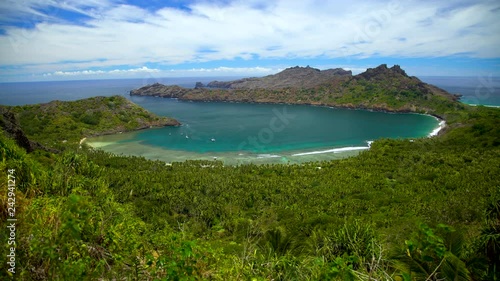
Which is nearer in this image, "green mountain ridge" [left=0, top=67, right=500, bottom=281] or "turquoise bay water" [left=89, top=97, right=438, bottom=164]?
"green mountain ridge" [left=0, top=67, right=500, bottom=281]

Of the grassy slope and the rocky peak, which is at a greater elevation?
the rocky peak

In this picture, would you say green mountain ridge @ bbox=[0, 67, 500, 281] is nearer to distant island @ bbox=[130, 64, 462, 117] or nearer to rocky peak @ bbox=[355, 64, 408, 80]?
distant island @ bbox=[130, 64, 462, 117]

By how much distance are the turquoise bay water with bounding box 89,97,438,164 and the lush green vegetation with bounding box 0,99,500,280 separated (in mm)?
13075

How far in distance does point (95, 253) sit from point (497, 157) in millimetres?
52755

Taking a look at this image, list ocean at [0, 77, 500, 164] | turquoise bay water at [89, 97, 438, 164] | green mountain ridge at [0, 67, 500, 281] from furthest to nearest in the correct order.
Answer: turquoise bay water at [89, 97, 438, 164]
ocean at [0, 77, 500, 164]
green mountain ridge at [0, 67, 500, 281]

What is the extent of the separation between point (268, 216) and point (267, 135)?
2052 inches

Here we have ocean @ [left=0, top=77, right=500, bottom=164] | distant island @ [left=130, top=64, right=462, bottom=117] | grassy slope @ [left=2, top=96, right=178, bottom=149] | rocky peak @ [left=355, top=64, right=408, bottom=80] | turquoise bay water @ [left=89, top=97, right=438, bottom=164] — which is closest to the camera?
ocean @ [left=0, top=77, right=500, bottom=164]

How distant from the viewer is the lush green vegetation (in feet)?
17.4

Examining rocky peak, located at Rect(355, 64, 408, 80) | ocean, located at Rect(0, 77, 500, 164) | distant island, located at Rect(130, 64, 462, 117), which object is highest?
rocky peak, located at Rect(355, 64, 408, 80)

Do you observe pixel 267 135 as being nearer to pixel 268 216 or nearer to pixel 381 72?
pixel 268 216

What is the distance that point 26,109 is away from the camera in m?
82.8

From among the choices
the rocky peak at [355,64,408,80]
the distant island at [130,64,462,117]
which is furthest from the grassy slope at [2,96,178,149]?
the rocky peak at [355,64,408,80]

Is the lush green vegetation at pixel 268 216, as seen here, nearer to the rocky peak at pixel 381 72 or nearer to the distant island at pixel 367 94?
the distant island at pixel 367 94

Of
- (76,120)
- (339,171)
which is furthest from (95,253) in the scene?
(76,120)
